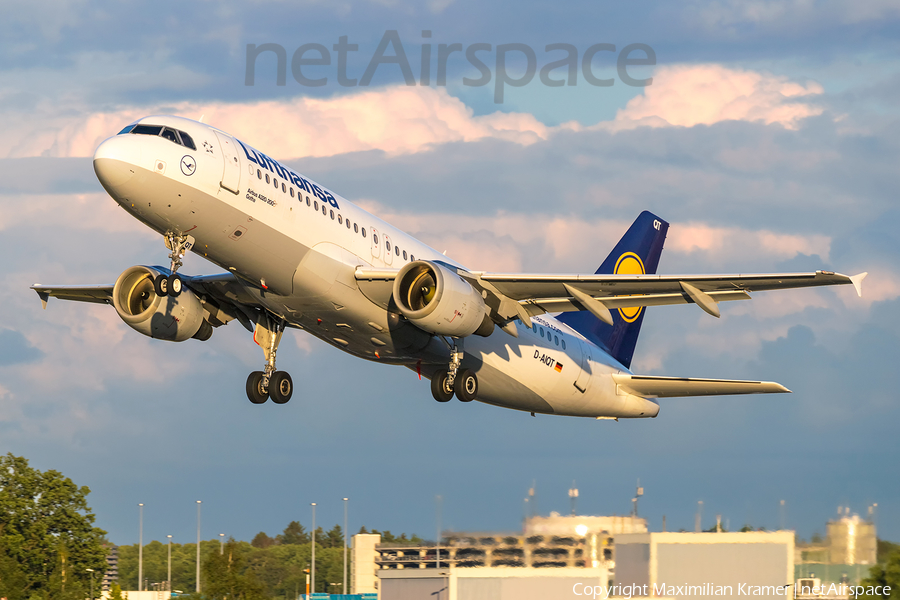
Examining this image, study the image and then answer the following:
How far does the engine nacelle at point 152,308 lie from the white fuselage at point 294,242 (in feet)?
13.0

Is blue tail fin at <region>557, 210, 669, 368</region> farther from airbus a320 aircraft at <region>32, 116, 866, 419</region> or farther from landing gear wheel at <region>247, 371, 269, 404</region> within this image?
landing gear wheel at <region>247, 371, 269, 404</region>

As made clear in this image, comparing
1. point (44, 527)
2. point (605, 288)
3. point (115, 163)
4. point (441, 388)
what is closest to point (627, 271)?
point (605, 288)

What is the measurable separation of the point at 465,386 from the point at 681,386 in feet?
32.5

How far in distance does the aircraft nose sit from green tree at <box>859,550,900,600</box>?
26392mm

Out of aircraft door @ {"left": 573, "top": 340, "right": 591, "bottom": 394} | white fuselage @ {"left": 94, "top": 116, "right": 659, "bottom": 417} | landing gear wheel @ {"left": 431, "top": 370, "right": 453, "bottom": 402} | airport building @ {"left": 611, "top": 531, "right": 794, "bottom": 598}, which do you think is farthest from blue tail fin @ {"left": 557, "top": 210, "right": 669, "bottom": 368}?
landing gear wheel @ {"left": 431, "top": 370, "right": 453, "bottom": 402}

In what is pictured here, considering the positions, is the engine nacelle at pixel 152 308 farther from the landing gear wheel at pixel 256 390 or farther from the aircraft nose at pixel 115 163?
the aircraft nose at pixel 115 163

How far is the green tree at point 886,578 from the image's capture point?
36.4 metres

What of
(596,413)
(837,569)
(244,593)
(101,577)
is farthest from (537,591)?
(101,577)

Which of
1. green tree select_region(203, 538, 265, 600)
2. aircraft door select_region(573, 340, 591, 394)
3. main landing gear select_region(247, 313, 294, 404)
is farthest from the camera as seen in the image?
green tree select_region(203, 538, 265, 600)

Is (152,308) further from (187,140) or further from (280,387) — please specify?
(187,140)

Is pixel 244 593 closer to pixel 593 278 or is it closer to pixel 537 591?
pixel 537 591

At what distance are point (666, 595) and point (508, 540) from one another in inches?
241

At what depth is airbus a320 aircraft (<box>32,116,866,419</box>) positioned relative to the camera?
2788 cm

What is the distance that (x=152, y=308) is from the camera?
112ft
